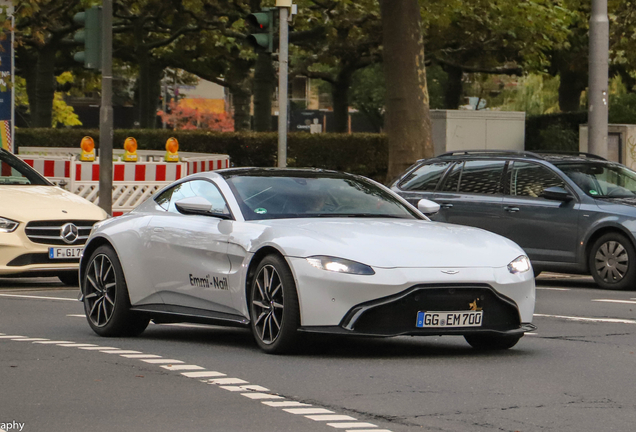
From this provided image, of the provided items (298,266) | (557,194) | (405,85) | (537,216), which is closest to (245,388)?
(298,266)

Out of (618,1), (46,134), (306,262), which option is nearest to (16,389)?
(306,262)

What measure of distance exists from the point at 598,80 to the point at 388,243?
11.4 m

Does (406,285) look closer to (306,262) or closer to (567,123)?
(306,262)

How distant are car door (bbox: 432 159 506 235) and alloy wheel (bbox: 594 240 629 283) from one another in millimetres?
1404

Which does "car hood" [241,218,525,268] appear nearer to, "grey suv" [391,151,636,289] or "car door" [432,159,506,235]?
"grey suv" [391,151,636,289]

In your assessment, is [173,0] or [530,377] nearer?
[530,377]

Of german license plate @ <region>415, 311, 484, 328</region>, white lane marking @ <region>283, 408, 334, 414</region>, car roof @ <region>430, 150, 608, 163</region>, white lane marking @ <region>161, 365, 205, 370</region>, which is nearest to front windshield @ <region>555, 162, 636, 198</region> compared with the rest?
car roof @ <region>430, 150, 608, 163</region>

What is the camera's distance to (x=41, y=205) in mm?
13891

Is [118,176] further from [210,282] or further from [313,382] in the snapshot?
[313,382]

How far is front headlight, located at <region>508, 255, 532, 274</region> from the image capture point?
26.8ft

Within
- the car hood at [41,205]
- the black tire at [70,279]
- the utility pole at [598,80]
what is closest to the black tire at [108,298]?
the car hood at [41,205]

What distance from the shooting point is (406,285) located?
25.4 ft

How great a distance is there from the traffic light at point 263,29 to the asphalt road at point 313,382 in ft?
22.9

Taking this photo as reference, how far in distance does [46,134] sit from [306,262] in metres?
27.7
